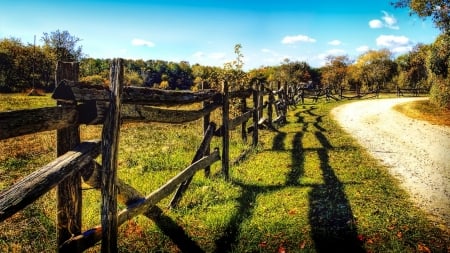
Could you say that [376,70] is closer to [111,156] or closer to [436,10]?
[436,10]

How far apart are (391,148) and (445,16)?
45.9 ft

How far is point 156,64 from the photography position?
3600 inches

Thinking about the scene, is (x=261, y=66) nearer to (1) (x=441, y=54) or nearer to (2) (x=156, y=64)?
(2) (x=156, y=64)

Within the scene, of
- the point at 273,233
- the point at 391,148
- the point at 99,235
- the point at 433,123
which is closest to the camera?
the point at 99,235

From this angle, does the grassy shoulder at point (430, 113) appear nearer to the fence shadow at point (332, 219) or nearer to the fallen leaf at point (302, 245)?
the fence shadow at point (332, 219)

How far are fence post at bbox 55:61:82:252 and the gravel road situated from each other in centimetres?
544

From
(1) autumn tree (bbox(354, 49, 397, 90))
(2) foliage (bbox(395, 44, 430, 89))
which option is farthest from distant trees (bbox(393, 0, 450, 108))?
(1) autumn tree (bbox(354, 49, 397, 90))

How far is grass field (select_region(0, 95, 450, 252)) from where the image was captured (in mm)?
4801

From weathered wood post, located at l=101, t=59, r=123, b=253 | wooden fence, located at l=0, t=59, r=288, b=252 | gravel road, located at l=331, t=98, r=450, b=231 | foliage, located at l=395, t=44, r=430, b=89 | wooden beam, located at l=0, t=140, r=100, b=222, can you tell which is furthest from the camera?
foliage, located at l=395, t=44, r=430, b=89

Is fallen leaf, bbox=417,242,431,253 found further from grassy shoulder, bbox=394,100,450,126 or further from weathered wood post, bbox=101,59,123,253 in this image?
grassy shoulder, bbox=394,100,450,126

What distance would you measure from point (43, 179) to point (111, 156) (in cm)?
87

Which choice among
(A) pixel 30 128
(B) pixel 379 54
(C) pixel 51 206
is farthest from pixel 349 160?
(B) pixel 379 54

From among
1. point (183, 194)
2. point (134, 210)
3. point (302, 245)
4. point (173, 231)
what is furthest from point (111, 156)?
point (302, 245)

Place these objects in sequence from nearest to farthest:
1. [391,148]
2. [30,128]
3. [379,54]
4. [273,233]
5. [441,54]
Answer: [30,128], [273,233], [391,148], [441,54], [379,54]
